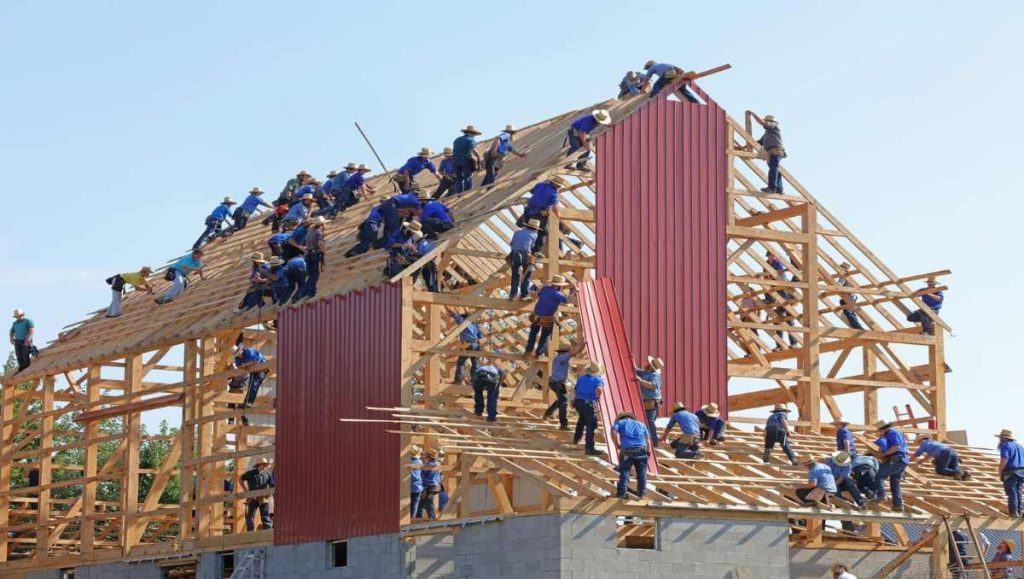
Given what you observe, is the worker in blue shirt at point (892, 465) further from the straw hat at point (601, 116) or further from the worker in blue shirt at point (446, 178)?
the worker in blue shirt at point (446, 178)

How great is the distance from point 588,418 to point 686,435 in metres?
1.96

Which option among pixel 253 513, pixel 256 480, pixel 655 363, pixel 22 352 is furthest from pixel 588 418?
pixel 22 352

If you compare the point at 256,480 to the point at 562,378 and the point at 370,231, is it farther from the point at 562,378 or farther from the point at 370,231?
the point at 562,378

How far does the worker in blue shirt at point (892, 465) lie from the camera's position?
88.7ft

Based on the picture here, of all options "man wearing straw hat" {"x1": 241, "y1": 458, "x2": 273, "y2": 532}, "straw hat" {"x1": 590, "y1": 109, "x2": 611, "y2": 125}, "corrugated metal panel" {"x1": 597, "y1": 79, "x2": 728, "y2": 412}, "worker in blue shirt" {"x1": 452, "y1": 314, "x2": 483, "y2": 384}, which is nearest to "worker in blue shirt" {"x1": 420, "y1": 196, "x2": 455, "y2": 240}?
"worker in blue shirt" {"x1": 452, "y1": 314, "x2": 483, "y2": 384}

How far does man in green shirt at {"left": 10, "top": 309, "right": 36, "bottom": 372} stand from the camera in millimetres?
40219

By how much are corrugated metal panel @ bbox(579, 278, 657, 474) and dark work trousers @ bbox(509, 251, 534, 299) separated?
1162 millimetres

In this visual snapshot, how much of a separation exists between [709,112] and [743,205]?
1.93 meters

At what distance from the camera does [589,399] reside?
1021 inches

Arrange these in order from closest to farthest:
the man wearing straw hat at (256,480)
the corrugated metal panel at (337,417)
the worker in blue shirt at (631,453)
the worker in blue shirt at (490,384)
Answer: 1. the worker in blue shirt at (631,453)
2. the worker in blue shirt at (490,384)
3. the corrugated metal panel at (337,417)
4. the man wearing straw hat at (256,480)

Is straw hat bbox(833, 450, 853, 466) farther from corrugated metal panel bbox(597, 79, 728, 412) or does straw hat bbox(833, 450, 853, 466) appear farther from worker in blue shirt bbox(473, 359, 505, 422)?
worker in blue shirt bbox(473, 359, 505, 422)

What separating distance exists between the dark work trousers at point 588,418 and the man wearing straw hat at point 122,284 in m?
15.0

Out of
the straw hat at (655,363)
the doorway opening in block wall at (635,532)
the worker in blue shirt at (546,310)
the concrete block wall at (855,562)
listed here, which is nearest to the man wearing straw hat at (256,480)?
the worker in blue shirt at (546,310)

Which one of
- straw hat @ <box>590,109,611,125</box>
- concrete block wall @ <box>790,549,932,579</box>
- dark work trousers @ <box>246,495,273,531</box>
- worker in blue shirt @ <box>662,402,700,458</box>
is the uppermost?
straw hat @ <box>590,109,611,125</box>
